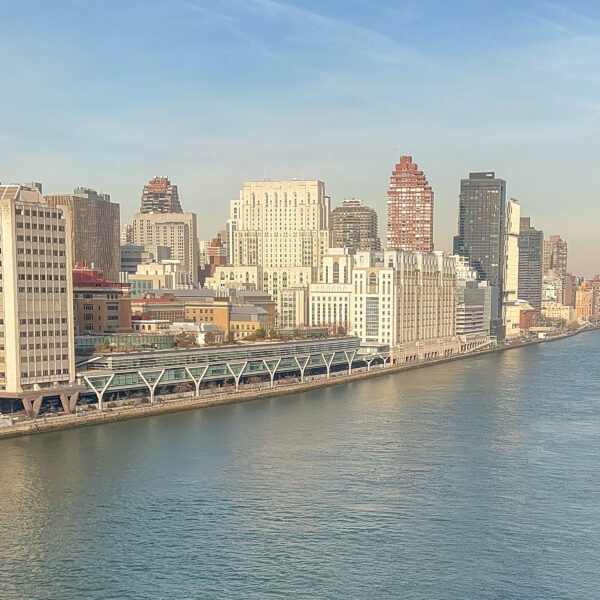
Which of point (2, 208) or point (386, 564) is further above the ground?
point (2, 208)

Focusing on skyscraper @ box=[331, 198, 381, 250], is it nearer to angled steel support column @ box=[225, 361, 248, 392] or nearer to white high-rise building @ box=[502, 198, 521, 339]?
white high-rise building @ box=[502, 198, 521, 339]

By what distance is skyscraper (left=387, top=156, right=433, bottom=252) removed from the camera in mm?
162500

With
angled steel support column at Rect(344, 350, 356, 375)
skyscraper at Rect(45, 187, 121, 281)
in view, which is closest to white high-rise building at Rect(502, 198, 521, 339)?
skyscraper at Rect(45, 187, 121, 281)

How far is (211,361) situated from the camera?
60062 mm

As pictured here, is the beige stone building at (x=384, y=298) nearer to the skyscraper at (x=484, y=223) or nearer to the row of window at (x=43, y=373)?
the row of window at (x=43, y=373)

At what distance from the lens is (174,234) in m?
175

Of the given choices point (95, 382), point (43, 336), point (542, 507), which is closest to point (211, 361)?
point (95, 382)

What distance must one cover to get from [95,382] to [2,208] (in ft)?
38.6

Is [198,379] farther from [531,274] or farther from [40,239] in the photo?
[531,274]

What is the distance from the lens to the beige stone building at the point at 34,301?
154 feet

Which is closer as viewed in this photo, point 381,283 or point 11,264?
point 11,264

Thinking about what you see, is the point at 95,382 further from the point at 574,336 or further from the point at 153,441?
the point at 574,336

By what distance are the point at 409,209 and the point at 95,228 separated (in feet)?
201

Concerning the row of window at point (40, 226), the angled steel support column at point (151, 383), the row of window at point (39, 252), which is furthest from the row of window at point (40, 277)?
the angled steel support column at point (151, 383)
